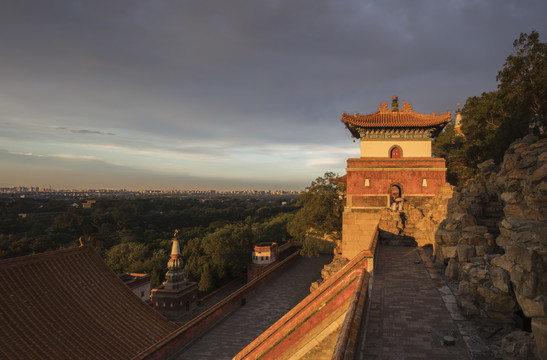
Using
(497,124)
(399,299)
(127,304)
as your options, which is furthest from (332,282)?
(497,124)

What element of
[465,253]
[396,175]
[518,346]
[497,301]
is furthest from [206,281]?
[518,346]

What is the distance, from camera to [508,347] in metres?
4.60

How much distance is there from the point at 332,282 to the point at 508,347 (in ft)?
12.1

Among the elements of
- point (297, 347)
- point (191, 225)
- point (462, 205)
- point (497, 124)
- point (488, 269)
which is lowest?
point (191, 225)

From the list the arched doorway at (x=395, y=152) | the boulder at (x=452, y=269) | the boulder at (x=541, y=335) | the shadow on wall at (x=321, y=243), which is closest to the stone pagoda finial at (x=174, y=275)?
the shadow on wall at (x=321, y=243)

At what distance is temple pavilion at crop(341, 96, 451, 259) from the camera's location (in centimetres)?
1814

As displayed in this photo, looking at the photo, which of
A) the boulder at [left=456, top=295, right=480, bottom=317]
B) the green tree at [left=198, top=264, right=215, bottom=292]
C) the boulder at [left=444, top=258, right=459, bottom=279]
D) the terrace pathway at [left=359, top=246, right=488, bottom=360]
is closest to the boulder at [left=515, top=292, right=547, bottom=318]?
the terrace pathway at [left=359, top=246, right=488, bottom=360]

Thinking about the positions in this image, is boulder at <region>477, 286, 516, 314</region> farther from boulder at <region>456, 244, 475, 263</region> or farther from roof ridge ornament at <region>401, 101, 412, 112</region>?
roof ridge ornament at <region>401, 101, 412, 112</region>

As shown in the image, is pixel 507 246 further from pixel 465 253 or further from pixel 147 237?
pixel 147 237

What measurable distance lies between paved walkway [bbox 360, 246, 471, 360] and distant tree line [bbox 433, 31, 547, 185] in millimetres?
11088

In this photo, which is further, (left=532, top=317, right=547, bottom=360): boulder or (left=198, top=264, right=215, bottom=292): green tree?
(left=198, top=264, right=215, bottom=292): green tree

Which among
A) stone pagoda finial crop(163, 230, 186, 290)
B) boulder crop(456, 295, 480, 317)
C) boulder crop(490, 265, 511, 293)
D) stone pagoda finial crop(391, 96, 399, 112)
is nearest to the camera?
boulder crop(490, 265, 511, 293)

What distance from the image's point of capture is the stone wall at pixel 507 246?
432cm

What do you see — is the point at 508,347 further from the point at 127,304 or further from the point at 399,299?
the point at 127,304
